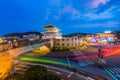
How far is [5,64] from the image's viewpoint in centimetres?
4128

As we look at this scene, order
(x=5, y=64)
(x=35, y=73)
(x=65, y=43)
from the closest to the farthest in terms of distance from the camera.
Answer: (x=35, y=73) → (x=5, y=64) → (x=65, y=43)

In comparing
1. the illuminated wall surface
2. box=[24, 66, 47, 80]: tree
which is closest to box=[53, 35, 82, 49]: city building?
the illuminated wall surface

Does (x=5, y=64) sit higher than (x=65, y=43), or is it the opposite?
(x=65, y=43)

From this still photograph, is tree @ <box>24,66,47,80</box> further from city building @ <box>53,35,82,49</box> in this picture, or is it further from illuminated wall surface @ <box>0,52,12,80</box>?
city building @ <box>53,35,82,49</box>

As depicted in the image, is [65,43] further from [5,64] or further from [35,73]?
[35,73]

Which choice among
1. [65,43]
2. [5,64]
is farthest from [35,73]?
[65,43]

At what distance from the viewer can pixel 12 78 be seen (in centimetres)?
4012

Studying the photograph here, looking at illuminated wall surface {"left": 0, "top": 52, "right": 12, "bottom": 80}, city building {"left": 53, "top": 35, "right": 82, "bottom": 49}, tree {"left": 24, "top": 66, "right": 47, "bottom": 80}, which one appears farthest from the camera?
city building {"left": 53, "top": 35, "right": 82, "bottom": 49}

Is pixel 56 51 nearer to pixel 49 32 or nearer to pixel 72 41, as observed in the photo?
pixel 72 41

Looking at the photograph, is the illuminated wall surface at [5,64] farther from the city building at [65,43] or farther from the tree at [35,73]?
the city building at [65,43]

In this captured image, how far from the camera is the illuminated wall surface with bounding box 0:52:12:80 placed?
128 ft

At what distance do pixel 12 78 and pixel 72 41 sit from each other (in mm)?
92478

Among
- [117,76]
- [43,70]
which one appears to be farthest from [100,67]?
[43,70]

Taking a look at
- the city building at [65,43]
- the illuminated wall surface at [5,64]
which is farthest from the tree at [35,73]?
the city building at [65,43]
